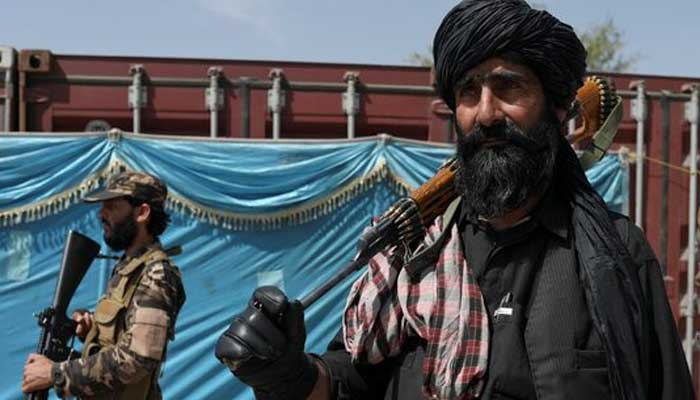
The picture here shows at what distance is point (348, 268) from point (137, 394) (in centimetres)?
181

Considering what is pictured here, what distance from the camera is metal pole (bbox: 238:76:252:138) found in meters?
5.53

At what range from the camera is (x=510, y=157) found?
153cm

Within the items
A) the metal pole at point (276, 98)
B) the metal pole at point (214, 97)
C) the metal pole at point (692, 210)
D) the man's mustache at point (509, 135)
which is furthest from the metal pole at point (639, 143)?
the man's mustache at point (509, 135)

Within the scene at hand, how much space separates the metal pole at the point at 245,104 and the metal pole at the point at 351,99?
0.61 meters

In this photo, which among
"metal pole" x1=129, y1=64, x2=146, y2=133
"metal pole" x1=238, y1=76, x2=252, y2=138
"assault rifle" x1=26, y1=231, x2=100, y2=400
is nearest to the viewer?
"assault rifle" x1=26, y1=231, x2=100, y2=400

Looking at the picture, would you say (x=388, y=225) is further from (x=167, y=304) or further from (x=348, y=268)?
(x=167, y=304)

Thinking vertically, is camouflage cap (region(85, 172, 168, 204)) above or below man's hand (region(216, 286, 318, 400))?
above

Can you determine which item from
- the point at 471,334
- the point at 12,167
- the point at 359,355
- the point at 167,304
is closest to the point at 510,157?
the point at 471,334

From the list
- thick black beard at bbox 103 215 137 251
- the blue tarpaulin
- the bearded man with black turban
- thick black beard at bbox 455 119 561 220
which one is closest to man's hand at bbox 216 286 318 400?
the bearded man with black turban

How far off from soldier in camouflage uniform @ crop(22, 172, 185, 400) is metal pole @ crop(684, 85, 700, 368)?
3.86 m

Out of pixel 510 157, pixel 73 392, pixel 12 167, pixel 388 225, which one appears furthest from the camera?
pixel 12 167

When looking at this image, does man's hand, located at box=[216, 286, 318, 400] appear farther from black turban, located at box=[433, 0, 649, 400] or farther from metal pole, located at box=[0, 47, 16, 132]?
metal pole, located at box=[0, 47, 16, 132]

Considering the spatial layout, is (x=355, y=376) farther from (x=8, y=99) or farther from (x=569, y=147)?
(x=8, y=99)

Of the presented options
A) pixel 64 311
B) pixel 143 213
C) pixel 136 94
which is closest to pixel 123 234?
pixel 143 213
